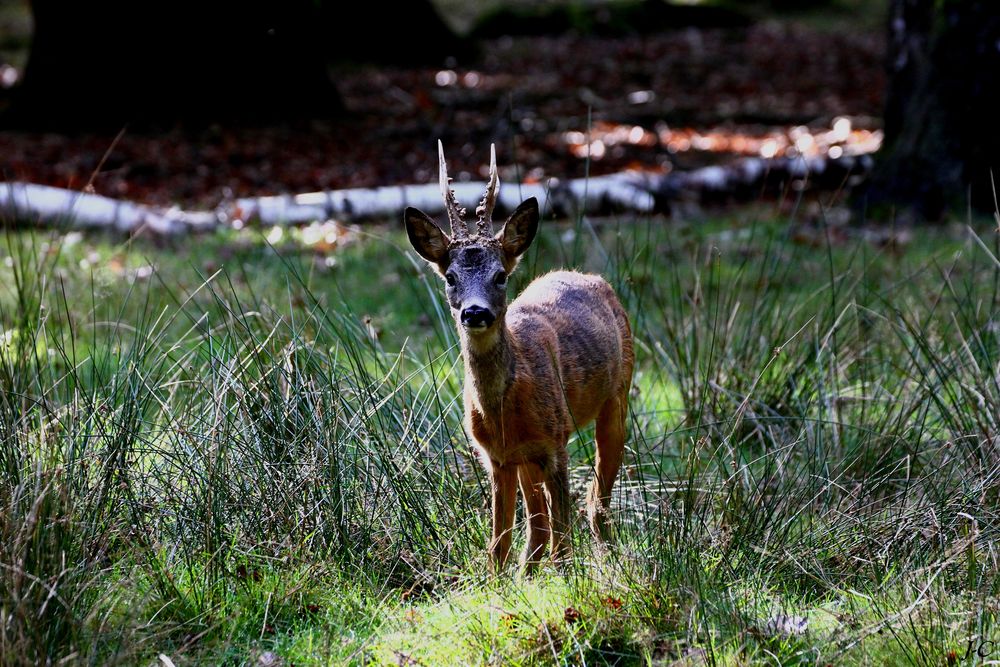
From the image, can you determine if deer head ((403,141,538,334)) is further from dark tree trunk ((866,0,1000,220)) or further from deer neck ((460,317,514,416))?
dark tree trunk ((866,0,1000,220))

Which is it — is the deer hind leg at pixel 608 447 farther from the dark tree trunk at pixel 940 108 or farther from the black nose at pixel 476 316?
the dark tree trunk at pixel 940 108

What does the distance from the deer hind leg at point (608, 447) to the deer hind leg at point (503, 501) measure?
1.13ft

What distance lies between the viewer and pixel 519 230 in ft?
13.7

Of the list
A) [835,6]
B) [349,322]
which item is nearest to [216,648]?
[349,322]

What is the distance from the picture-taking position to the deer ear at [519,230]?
4.09 m

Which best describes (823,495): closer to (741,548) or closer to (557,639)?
(741,548)

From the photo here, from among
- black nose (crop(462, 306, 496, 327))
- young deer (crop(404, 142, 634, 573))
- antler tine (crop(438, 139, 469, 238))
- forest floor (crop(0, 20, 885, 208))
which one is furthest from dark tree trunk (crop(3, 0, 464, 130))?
black nose (crop(462, 306, 496, 327))

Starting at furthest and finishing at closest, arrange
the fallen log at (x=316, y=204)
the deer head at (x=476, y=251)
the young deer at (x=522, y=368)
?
1. the fallen log at (x=316, y=204)
2. the young deer at (x=522, y=368)
3. the deer head at (x=476, y=251)

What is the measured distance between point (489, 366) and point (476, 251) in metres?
0.42

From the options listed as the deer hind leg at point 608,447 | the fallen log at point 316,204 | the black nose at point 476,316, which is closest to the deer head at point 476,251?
the black nose at point 476,316

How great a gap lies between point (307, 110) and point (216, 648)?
10.9m

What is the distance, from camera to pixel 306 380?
4.58 metres

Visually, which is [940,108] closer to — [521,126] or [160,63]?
[521,126]

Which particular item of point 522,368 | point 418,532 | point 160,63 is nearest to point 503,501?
point 418,532
